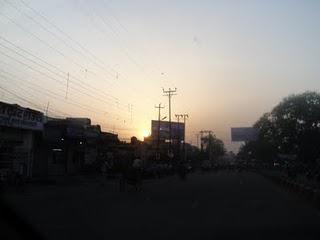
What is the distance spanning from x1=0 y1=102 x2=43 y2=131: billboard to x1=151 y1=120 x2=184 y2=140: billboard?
232ft

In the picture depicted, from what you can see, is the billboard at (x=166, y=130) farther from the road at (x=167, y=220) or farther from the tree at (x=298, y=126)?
the road at (x=167, y=220)

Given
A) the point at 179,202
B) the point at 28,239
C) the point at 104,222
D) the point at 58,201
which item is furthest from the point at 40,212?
the point at 28,239

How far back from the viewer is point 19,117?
123ft

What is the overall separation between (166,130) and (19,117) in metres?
78.5

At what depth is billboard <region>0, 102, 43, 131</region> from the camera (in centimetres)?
3491

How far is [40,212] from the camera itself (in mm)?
17219

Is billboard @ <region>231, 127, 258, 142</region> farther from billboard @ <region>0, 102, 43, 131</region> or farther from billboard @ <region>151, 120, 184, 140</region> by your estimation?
billboard @ <region>0, 102, 43, 131</region>

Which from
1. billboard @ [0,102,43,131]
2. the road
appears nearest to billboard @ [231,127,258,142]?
billboard @ [0,102,43,131]

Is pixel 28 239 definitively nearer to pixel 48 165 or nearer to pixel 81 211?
pixel 81 211

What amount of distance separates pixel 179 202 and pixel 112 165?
29.1 m

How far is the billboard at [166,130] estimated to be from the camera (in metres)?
112

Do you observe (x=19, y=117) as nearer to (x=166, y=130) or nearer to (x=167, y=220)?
(x=167, y=220)

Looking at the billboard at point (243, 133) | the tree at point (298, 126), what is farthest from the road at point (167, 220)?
the tree at point (298, 126)

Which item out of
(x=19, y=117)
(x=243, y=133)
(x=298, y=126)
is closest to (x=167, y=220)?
(x=19, y=117)
